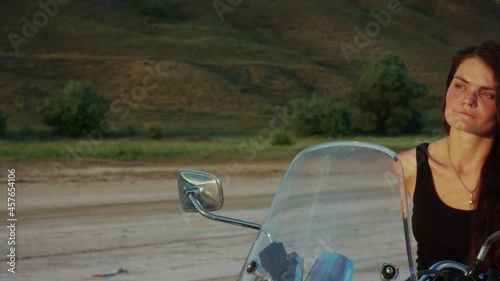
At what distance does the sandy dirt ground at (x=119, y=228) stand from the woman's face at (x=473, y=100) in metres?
5.61

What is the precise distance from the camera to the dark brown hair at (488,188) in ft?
11.7

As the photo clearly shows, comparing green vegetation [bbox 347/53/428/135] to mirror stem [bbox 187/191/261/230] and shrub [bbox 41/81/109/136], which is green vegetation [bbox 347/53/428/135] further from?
mirror stem [bbox 187/191/261/230]

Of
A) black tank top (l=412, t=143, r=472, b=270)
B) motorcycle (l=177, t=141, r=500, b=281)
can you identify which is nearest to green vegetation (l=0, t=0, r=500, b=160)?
black tank top (l=412, t=143, r=472, b=270)

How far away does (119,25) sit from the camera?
188 ft

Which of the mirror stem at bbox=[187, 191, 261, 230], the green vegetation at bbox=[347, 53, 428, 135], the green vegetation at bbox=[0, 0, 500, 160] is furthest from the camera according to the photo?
the green vegetation at bbox=[347, 53, 428, 135]

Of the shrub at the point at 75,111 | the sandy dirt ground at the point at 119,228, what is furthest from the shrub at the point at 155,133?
the sandy dirt ground at the point at 119,228

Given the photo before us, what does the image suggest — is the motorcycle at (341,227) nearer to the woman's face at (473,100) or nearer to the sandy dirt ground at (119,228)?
the woman's face at (473,100)

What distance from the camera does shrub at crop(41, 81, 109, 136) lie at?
106 ft

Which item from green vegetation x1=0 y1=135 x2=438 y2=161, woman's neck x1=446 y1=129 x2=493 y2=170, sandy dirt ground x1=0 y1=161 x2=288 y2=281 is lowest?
green vegetation x1=0 y1=135 x2=438 y2=161

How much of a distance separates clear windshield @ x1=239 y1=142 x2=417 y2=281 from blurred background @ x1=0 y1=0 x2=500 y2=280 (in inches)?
240
